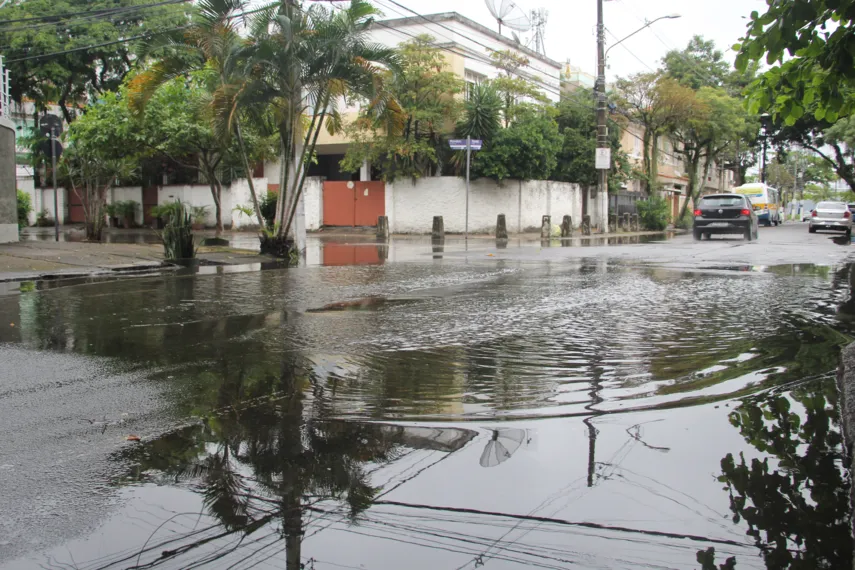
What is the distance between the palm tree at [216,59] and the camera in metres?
15.0

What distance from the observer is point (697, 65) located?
1927 inches

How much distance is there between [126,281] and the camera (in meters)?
11.8

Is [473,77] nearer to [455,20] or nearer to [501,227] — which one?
[455,20]

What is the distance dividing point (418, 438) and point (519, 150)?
90.9 ft

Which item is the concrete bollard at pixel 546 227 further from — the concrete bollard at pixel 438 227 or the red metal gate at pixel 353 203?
the red metal gate at pixel 353 203

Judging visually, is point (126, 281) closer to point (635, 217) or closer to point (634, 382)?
point (634, 382)

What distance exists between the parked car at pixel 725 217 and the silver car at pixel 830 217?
9923 mm

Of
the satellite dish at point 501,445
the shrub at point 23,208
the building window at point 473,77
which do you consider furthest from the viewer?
the shrub at point 23,208

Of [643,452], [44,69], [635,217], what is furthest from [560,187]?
[643,452]

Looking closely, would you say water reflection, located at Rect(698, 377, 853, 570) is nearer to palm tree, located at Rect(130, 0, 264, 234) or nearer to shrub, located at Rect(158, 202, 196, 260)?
palm tree, located at Rect(130, 0, 264, 234)

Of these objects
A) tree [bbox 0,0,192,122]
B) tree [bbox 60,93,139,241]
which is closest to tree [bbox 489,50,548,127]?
tree [bbox 0,0,192,122]

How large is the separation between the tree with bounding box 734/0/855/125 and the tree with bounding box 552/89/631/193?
1154 inches

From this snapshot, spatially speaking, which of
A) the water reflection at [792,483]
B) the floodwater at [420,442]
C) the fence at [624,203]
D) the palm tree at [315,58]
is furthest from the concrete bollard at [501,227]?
the water reflection at [792,483]

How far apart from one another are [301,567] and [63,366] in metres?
3.75
